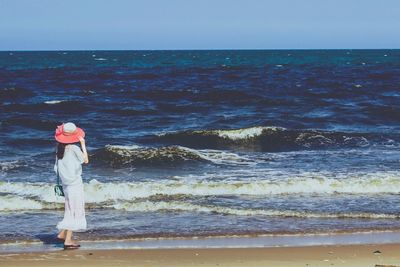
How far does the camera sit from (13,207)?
1053 cm

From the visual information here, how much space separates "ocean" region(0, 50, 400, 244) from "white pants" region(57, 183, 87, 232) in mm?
573

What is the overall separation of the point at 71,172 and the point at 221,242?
2.02 m

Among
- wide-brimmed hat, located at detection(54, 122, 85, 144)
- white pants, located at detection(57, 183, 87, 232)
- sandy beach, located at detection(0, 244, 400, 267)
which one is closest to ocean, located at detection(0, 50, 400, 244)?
white pants, located at detection(57, 183, 87, 232)

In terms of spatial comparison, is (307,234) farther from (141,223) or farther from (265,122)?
(265,122)

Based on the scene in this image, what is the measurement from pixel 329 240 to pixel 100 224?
3147mm

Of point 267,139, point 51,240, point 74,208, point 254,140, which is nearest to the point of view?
point 74,208

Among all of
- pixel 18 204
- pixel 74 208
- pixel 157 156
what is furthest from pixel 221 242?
pixel 157 156

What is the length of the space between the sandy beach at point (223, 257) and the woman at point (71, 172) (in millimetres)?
327

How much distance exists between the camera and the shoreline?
26.4 ft

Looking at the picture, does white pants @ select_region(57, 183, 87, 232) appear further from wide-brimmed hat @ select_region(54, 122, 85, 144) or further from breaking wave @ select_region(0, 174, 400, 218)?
breaking wave @ select_region(0, 174, 400, 218)

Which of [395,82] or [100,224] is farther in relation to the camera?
[395,82]

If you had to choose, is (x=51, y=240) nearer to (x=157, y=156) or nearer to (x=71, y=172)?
(x=71, y=172)

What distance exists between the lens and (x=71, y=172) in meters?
7.98

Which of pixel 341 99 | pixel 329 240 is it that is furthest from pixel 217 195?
pixel 341 99
